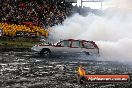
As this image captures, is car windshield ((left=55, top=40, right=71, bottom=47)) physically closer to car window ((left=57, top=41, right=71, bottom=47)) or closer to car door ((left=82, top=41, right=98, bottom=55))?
car window ((left=57, top=41, right=71, bottom=47))

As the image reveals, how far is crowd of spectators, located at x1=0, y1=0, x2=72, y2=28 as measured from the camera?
4316 centimetres

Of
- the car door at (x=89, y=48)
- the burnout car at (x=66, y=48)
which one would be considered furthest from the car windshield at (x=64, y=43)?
the car door at (x=89, y=48)

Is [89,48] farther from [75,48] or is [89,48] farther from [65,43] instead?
[65,43]

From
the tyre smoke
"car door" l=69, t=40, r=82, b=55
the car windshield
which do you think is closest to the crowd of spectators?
the tyre smoke

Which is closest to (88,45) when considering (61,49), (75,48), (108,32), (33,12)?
(75,48)

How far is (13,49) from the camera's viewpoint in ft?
107

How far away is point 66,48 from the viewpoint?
89.5 ft

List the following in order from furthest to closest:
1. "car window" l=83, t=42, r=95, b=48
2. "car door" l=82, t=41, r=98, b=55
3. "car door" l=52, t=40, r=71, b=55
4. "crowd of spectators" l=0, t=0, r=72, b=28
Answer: "crowd of spectators" l=0, t=0, r=72, b=28 < "car window" l=83, t=42, r=95, b=48 < "car door" l=82, t=41, r=98, b=55 < "car door" l=52, t=40, r=71, b=55

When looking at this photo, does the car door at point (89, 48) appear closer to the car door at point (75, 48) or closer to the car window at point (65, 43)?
the car door at point (75, 48)

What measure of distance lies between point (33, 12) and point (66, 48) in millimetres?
20524

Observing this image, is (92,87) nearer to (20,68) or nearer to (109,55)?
(20,68)

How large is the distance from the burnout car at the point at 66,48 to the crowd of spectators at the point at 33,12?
15775mm

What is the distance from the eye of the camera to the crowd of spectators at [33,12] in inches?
1699

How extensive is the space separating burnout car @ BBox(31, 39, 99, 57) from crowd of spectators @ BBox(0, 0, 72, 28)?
15.8m
